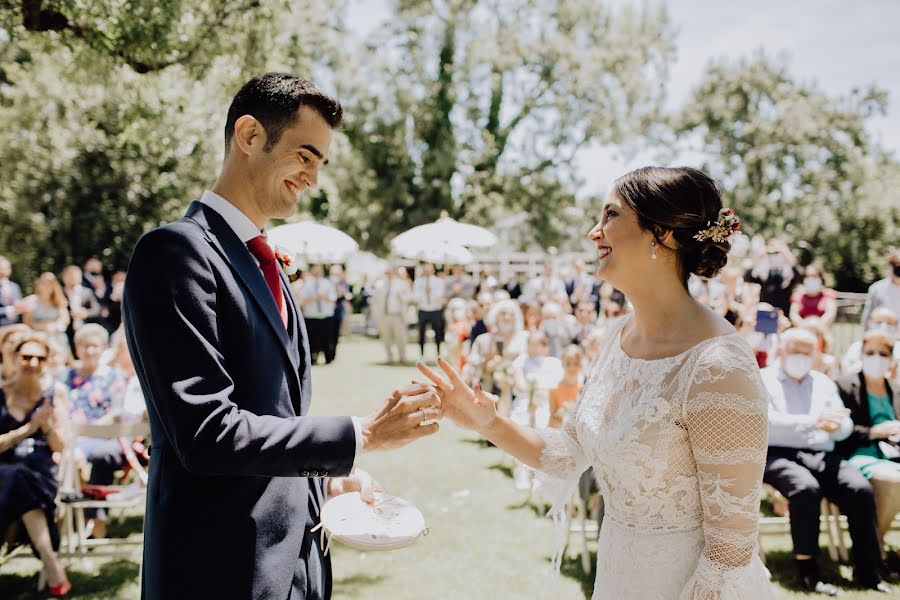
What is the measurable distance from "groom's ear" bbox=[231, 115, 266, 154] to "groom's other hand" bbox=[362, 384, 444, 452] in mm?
879

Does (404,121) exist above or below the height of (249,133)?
above

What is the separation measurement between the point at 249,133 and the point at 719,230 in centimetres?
165

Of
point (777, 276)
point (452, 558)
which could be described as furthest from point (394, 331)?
point (452, 558)

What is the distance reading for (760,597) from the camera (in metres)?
2.10

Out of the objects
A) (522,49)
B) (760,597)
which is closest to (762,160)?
(522,49)

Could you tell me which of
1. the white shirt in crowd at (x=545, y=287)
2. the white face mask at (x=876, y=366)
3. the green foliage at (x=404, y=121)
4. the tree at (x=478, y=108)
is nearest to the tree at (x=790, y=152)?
the green foliage at (x=404, y=121)

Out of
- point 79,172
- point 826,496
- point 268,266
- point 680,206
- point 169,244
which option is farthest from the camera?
point 79,172

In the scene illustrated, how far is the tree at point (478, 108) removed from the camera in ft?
95.8

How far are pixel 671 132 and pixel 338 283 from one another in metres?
28.1

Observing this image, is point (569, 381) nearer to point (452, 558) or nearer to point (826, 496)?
point (452, 558)

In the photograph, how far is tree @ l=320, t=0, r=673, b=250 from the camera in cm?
2920

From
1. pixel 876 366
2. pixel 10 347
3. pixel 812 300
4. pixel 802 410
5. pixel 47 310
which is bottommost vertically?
pixel 802 410

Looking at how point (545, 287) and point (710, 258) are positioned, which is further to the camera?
point (545, 287)

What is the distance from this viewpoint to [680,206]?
2352mm
